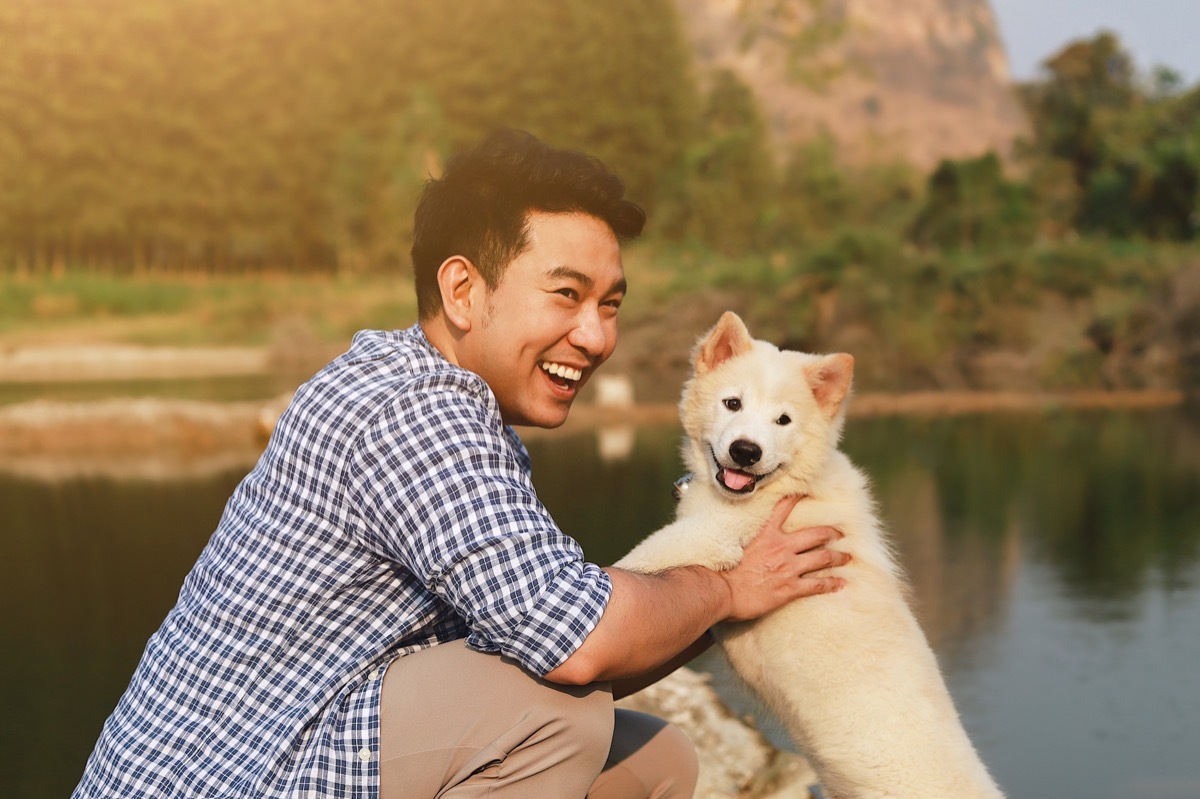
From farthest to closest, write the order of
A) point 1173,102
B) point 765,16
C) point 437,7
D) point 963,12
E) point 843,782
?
point 963,12
point 765,16
point 437,7
point 1173,102
point 843,782

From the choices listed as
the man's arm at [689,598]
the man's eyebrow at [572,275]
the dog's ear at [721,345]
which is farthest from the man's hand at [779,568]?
the man's eyebrow at [572,275]

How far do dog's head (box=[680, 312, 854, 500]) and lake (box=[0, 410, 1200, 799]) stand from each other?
0.52m

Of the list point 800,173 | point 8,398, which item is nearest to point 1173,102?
point 800,173

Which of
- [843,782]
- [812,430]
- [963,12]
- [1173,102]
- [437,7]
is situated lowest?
[843,782]

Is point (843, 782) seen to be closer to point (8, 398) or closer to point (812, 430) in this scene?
point (812, 430)

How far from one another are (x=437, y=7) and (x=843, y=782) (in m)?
32.8

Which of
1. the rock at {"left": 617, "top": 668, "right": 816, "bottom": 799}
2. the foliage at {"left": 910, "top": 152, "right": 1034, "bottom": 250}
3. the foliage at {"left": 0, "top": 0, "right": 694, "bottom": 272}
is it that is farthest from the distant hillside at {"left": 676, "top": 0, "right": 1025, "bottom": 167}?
the rock at {"left": 617, "top": 668, "right": 816, "bottom": 799}

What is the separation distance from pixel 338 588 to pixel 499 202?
678mm

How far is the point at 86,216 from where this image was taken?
81.6 ft

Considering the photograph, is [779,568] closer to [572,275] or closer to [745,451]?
[745,451]

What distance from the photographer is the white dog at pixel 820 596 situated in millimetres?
1868

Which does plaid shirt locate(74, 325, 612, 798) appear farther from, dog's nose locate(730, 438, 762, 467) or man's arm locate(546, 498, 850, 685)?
dog's nose locate(730, 438, 762, 467)

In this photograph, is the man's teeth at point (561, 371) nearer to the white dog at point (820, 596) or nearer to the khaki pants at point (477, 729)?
the white dog at point (820, 596)

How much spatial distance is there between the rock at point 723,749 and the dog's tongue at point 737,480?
99 cm
